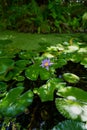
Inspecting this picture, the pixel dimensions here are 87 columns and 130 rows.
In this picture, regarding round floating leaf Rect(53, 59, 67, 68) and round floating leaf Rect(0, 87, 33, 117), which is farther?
round floating leaf Rect(53, 59, 67, 68)

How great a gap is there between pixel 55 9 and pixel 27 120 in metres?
2.54

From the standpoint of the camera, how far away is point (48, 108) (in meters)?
1.44

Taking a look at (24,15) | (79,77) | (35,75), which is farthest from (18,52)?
(24,15)

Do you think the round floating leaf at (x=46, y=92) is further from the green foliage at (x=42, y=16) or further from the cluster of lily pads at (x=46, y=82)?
the green foliage at (x=42, y=16)

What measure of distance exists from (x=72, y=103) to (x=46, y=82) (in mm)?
343

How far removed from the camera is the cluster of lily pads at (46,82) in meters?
1.30

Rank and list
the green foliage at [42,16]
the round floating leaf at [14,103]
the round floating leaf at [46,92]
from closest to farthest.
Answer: the round floating leaf at [14,103] → the round floating leaf at [46,92] → the green foliage at [42,16]

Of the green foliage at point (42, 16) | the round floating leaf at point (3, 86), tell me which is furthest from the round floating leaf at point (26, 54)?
the green foliage at point (42, 16)

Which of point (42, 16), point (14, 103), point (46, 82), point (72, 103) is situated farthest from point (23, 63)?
point (42, 16)

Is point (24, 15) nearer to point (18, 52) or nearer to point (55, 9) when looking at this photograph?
point (55, 9)

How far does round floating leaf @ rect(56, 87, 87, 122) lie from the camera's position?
121cm

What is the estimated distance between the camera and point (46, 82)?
5.25 feet

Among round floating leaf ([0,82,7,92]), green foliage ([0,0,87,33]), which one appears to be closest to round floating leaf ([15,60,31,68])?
round floating leaf ([0,82,7,92])

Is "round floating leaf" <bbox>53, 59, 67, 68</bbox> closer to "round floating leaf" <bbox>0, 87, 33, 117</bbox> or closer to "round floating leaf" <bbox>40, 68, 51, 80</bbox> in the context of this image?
"round floating leaf" <bbox>40, 68, 51, 80</bbox>
